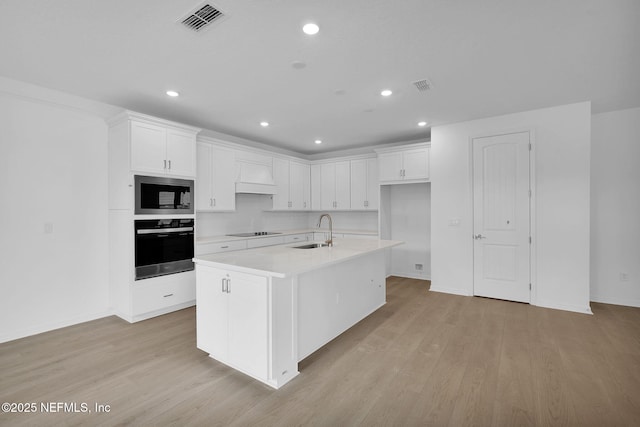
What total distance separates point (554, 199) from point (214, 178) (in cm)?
489

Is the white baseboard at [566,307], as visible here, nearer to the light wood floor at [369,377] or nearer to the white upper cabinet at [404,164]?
the light wood floor at [369,377]

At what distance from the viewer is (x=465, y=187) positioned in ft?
14.9

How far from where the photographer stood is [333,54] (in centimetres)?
254

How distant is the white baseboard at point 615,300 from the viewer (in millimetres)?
3998

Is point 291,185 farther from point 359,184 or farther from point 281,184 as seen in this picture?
point 359,184

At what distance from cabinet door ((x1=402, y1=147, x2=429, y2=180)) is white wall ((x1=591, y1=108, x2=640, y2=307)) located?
2.29 meters

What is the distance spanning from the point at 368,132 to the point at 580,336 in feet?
12.9

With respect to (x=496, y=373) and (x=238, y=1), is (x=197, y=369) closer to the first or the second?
(x=496, y=373)

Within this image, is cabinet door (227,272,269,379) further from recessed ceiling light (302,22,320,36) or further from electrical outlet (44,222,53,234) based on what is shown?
electrical outlet (44,222,53,234)

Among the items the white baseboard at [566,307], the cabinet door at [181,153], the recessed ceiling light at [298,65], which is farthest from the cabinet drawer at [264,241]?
the white baseboard at [566,307]

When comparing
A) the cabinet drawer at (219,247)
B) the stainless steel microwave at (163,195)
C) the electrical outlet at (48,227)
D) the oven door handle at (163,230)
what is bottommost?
the cabinet drawer at (219,247)

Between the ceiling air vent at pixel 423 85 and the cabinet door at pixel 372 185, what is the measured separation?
7.98 feet

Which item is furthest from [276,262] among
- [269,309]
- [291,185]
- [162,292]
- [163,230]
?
[291,185]

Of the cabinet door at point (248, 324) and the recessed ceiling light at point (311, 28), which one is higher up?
the recessed ceiling light at point (311, 28)
